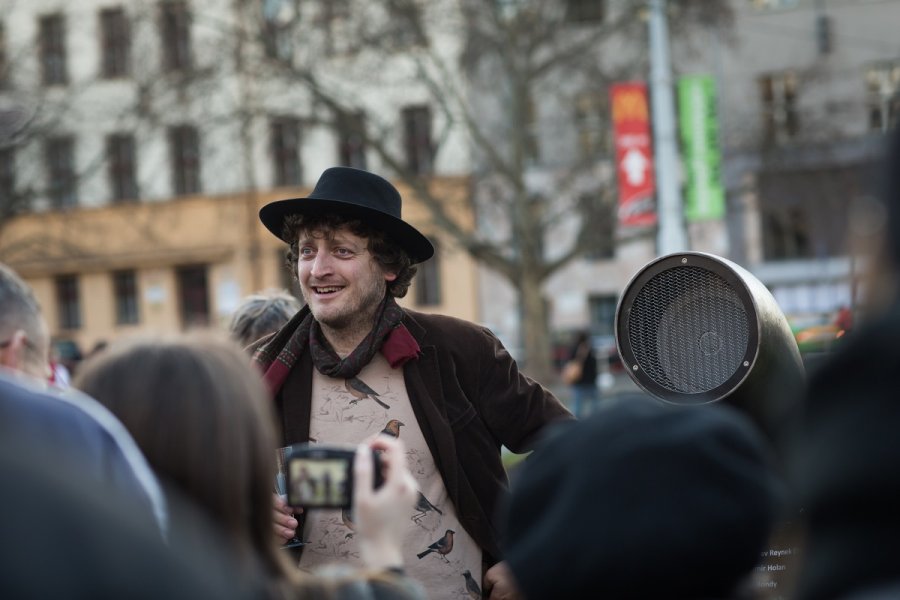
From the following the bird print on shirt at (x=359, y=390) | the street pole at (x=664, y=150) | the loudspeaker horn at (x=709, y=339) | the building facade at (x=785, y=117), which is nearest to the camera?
the loudspeaker horn at (x=709, y=339)

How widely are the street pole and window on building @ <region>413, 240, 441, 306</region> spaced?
21582 millimetres

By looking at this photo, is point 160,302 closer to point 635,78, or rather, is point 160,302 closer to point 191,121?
point 191,121

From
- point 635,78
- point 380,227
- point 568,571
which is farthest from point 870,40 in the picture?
point 568,571

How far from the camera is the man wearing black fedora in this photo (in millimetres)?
3666

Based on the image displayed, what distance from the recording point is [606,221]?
22797 mm

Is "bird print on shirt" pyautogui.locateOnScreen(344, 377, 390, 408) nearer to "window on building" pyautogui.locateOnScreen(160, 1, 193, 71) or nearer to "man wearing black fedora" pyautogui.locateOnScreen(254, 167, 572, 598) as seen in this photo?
"man wearing black fedora" pyautogui.locateOnScreen(254, 167, 572, 598)

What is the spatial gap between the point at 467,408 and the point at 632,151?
13555mm

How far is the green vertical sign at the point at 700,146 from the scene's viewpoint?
16.8 metres

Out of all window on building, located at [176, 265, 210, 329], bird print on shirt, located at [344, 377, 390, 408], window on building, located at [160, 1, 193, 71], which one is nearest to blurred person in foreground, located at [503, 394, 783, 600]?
bird print on shirt, located at [344, 377, 390, 408]

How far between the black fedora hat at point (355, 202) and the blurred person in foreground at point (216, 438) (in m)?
1.84

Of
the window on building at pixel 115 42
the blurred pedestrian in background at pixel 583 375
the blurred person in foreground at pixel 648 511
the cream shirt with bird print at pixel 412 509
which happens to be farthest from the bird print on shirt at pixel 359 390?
the window on building at pixel 115 42

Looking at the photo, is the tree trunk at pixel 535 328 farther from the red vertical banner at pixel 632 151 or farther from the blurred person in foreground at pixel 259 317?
the blurred person in foreground at pixel 259 317

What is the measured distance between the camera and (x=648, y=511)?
174 cm

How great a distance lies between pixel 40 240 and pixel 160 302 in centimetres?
1446
